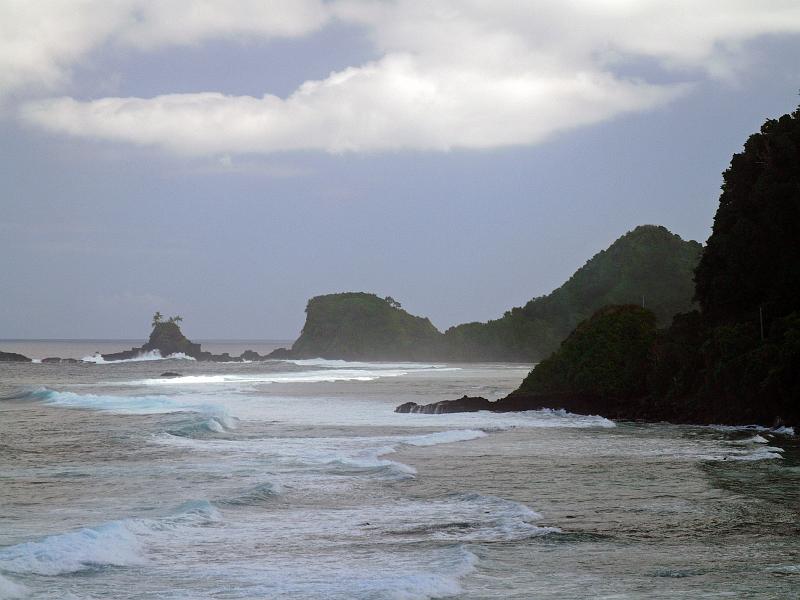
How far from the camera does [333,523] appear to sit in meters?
14.9

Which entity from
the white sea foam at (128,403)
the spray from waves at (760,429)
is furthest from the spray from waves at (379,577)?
the white sea foam at (128,403)

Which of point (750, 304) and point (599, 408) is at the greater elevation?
point (750, 304)

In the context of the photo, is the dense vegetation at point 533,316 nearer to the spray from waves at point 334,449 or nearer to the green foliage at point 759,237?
the green foliage at point 759,237

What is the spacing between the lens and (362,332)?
6368 inches

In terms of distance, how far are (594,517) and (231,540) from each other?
19.3 ft

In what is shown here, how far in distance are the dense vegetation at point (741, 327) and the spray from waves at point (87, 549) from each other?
23.3 meters

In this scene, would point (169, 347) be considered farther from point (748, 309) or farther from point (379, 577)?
point (379, 577)

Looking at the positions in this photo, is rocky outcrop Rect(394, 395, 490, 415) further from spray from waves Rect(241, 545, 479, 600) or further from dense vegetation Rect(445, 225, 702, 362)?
dense vegetation Rect(445, 225, 702, 362)

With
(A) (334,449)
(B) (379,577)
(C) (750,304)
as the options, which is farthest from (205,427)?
(C) (750,304)

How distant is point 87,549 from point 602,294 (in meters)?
125

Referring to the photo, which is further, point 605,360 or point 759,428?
point 605,360

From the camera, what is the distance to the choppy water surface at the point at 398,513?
11273 millimetres

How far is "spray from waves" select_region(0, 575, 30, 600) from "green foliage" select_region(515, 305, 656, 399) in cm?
3116

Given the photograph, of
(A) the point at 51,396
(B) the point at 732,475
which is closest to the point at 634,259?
(A) the point at 51,396
